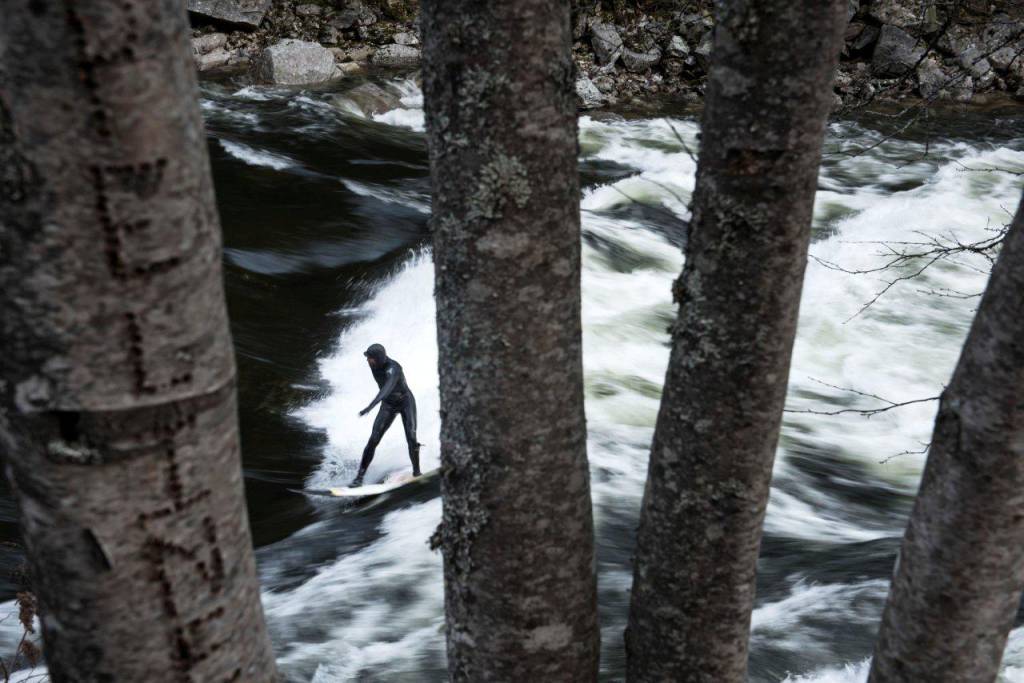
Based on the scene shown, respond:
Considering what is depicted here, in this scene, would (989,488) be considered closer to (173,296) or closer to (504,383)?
(504,383)

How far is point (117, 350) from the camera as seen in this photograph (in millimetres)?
941

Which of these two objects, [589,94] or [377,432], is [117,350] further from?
[589,94]

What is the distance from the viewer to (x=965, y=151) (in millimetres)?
15047

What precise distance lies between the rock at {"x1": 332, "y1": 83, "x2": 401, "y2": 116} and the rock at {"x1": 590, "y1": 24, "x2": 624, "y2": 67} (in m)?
4.36

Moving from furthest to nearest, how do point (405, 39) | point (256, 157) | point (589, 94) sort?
point (405, 39) → point (589, 94) → point (256, 157)

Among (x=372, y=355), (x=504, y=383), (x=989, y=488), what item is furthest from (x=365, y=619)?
(x=989, y=488)

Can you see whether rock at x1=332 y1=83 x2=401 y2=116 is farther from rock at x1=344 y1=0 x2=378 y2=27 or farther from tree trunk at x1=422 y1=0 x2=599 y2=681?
Result: tree trunk at x1=422 y1=0 x2=599 y2=681

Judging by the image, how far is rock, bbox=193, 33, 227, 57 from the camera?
1855 cm

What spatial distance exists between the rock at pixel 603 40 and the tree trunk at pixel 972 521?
17.3 metres

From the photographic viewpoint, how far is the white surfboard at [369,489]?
737cm

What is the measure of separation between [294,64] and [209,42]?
2.88m

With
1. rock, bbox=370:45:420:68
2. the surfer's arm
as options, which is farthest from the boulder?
the surfer's arm

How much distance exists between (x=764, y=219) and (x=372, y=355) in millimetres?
5767

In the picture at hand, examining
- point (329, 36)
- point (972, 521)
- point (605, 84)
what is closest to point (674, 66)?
point (605, 84)
